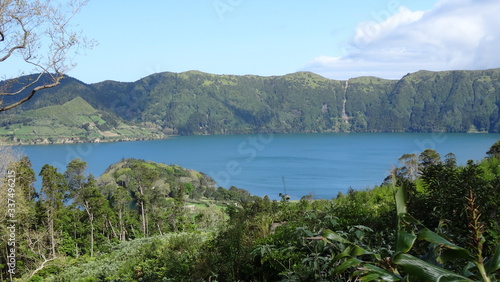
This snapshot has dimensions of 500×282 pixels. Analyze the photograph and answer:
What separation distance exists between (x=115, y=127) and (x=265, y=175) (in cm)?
12894

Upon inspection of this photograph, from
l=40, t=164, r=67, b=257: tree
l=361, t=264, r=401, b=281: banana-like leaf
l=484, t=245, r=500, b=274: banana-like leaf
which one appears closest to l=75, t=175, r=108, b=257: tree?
l=40, t=164, r=67, b=257: tree

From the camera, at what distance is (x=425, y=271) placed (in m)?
0.81

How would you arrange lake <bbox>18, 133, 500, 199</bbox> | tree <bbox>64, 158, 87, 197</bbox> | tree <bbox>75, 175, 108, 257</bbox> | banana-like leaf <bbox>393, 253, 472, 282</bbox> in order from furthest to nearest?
1. lake <bbox>18, 133, 500, 199</bbox>
2. tree <bbox>64, 158, 87, 197</bbox>
3. tree <bbox>75, 175, 108, 257</bbox>
4. banana-like leaf <bbox>393, 253, 472, 282</bbox>

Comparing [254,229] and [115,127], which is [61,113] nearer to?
[115,127]

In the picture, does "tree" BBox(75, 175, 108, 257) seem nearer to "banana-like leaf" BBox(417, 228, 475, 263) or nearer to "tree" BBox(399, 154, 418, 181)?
"tree" BBox(399, 154, 418, 181)

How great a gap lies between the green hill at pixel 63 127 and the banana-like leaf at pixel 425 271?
157m

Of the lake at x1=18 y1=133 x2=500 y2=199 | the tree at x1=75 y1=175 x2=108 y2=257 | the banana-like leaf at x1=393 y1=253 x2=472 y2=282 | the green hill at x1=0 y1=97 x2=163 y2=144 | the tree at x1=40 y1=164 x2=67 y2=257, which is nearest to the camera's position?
the banana-like leaf at x1=393 y1=253 x2=472 y2=282

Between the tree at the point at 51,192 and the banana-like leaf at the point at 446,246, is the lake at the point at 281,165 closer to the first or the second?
the tree at the point at 51,192

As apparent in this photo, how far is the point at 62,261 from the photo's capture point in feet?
58.7

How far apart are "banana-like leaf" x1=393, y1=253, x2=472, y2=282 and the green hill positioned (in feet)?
515

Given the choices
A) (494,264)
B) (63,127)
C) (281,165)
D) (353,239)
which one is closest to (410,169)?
(353,239)

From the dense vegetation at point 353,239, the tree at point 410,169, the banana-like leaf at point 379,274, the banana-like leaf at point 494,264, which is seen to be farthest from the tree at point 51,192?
the banana-like leaf at point 494,264

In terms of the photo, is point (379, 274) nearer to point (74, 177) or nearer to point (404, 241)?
point (404, 241)

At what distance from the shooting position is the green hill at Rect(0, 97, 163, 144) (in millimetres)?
151750
